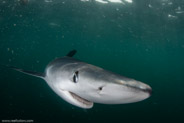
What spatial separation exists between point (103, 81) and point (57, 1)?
15677mm

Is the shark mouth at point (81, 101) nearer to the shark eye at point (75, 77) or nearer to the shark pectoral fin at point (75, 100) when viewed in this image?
the shark pectoral fin at point (75, 100)

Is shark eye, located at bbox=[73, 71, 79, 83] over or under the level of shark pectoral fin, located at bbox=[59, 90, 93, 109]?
over

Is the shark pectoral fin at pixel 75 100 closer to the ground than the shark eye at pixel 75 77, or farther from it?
closer to the ground

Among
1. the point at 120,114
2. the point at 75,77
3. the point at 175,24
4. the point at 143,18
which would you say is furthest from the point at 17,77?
the point at 75,77

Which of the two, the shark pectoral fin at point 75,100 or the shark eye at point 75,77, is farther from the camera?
the shark pectoral fin at point 75,100

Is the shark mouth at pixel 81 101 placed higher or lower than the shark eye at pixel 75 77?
lower

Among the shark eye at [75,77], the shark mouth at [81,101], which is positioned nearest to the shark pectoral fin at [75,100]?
the shark mouth at [81,101]

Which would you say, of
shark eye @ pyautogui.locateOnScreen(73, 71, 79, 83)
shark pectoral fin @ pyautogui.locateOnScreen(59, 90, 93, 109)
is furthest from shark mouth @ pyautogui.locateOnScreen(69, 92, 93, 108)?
shark eye @ pyautogui.locateOnScreen(73, 71, 79, 83)

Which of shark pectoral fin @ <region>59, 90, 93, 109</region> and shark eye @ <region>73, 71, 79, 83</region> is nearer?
shark eye @ <region>73, 71, 79, 83</region>

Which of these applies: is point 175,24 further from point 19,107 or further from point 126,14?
point 19,107

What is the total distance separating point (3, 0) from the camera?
15.1 m

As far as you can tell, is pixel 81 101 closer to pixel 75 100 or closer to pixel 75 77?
pixel 75 100

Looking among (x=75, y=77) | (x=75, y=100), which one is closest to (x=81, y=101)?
(x=75, y=100)

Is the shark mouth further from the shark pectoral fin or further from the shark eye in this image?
the shark eye
